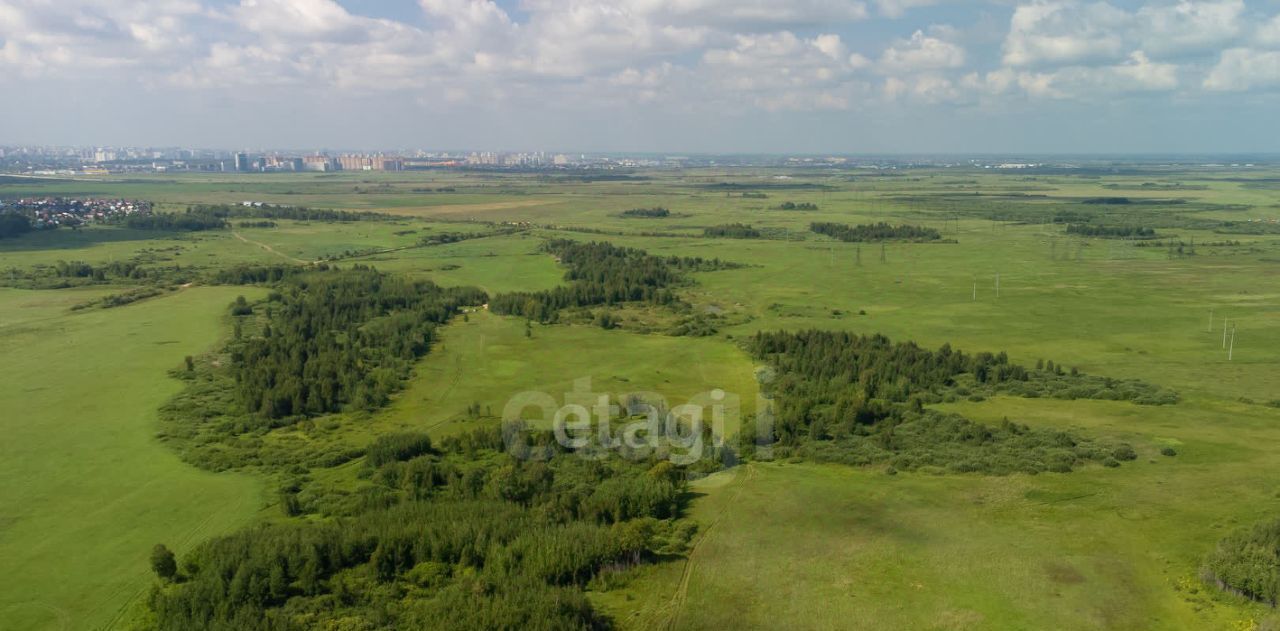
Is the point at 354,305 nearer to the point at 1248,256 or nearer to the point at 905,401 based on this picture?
the point at 905,401

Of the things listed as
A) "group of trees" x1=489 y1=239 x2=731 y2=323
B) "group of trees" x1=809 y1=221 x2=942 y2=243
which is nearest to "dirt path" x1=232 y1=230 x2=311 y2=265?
"group of trees" x1=489 y1=239 x2=731 y2=323

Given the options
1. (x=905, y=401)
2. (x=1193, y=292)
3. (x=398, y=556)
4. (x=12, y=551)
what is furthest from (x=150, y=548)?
(x=1193, y=292)

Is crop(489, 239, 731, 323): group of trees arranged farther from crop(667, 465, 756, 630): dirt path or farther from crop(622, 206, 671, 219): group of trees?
crop(622, 206, 671, 219): group of trees

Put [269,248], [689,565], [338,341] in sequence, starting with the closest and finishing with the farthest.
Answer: [689,565]
[338,341]
[269,248]

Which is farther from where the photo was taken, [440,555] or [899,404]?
[899,404]

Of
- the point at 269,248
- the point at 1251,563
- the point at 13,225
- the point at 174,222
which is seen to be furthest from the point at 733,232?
the point at 1251,563
